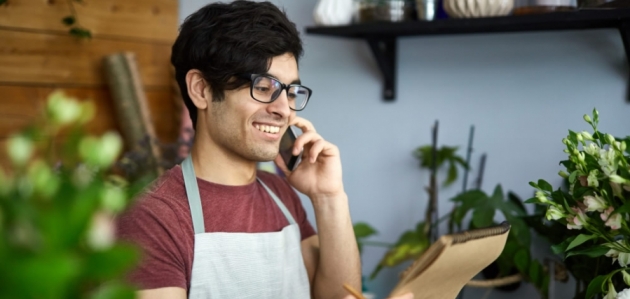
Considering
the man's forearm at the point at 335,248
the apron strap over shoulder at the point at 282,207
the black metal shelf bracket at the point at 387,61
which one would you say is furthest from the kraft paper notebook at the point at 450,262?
the black metal shelf bracket at the point at 387,61

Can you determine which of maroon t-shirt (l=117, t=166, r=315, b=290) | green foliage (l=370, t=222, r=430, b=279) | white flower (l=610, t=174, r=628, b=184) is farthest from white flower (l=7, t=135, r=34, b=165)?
green foliage (l=370, t=222, r=430, b=279)

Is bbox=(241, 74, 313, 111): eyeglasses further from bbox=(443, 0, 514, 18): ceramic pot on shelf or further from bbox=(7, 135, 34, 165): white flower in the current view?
bbox=(7, 135, 34, 165): white flower

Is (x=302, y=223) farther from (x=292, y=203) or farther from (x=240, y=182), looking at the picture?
(x=240, y=182)

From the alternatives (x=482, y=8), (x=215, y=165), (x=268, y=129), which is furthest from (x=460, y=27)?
(x=215, y=165)

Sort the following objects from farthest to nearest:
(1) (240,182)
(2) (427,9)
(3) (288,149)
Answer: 1. (2) (427,9)
2. (3) (288,149)
3. (1) (240,182)

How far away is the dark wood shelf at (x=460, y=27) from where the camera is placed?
1.60m

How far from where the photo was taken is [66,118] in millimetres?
440

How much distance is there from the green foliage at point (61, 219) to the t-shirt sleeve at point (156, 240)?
0.88 metres

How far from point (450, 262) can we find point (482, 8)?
0.90 meters

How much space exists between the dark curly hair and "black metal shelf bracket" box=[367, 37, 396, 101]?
0.62 m

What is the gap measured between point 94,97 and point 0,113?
0.35 m

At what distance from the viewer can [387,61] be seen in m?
2.17

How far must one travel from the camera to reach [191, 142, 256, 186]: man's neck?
1530mm

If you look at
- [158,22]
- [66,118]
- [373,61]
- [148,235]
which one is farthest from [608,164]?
[158,22]
